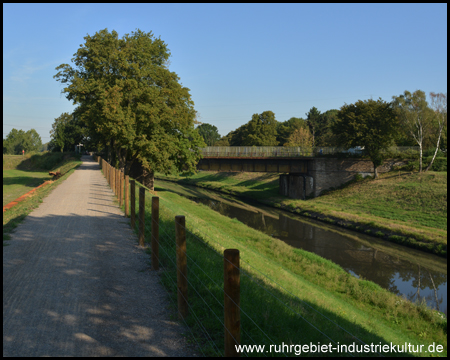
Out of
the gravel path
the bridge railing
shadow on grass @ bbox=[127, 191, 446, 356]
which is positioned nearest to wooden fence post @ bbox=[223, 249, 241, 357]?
shadow on grass @ bbox=[127, 191, 446, 356]

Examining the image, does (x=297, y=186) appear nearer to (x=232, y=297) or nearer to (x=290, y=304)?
(x=290, y=304)

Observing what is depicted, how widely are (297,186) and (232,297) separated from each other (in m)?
A: 46.3

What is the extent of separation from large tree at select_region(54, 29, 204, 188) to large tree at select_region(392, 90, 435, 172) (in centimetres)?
2494

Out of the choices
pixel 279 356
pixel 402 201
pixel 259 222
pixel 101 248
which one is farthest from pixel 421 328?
pixel 402 201

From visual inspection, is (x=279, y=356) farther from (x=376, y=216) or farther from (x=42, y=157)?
(x=42, y=157)

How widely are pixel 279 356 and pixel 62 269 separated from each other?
5267 mm

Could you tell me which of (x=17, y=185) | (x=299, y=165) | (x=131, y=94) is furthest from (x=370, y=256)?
(x=17, y=185)

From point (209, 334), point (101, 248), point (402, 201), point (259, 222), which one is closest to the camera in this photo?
point (209, 334)

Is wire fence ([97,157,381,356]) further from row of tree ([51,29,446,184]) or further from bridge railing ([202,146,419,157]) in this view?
bridge railing ([202,146,419,157])

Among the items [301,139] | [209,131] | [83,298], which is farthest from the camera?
[209,131]

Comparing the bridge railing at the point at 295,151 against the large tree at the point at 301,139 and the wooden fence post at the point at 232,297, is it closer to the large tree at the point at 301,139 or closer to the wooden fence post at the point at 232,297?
the large tree at the point at 301,139

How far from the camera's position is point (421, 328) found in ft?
38.5

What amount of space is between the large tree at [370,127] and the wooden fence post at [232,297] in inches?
1689

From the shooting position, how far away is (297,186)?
162 feet
